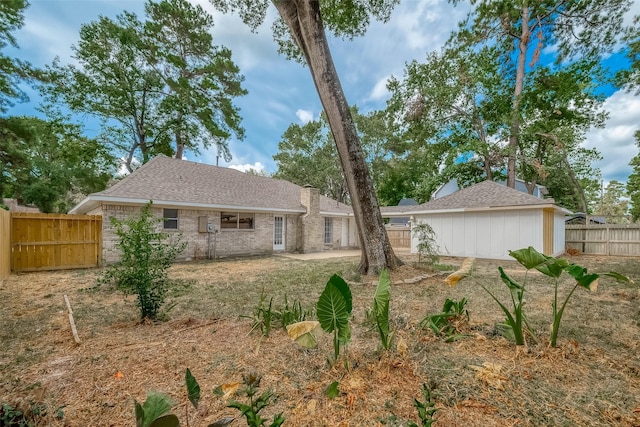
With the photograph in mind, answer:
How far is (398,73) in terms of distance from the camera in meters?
17.0

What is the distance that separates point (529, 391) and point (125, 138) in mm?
21037

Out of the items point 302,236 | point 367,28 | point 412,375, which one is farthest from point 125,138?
point 412,375

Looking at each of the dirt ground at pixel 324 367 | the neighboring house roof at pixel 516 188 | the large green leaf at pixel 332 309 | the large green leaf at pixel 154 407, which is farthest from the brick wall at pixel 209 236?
the neighboring house roof at pixel 516 188

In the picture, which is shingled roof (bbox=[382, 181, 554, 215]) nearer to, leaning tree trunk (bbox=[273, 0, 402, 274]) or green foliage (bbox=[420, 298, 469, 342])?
leaning tree trunk (bbox=[273, 0, 402, 274])

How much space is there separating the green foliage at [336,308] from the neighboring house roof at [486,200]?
34.2 ft

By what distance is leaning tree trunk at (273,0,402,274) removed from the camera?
6.44 m

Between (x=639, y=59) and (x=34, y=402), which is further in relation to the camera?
Answer: (x=639, y=59)

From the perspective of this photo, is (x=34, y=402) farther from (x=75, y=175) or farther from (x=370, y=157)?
(x=370, y=157)

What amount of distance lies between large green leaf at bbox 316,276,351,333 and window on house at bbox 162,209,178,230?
9681 millimetres

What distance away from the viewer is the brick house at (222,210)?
946 cm

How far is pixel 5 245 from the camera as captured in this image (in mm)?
6816

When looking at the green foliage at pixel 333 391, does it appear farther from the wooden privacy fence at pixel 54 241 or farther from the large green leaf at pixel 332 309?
the wooden privacy fence at pixel 54 241

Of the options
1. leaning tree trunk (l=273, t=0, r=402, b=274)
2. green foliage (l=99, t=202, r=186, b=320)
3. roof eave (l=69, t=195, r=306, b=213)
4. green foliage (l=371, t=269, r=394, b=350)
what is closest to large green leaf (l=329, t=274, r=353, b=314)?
green foliage (l=371, t=269, r=394, b=350)

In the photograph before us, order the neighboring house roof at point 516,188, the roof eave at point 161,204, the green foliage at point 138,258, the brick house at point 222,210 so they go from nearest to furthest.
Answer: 1. the green foliage at point 138,258
2. the roof eave at point 161,204
3. the brick house at point 222,210
4. the neighboring house roof at point 516,188
